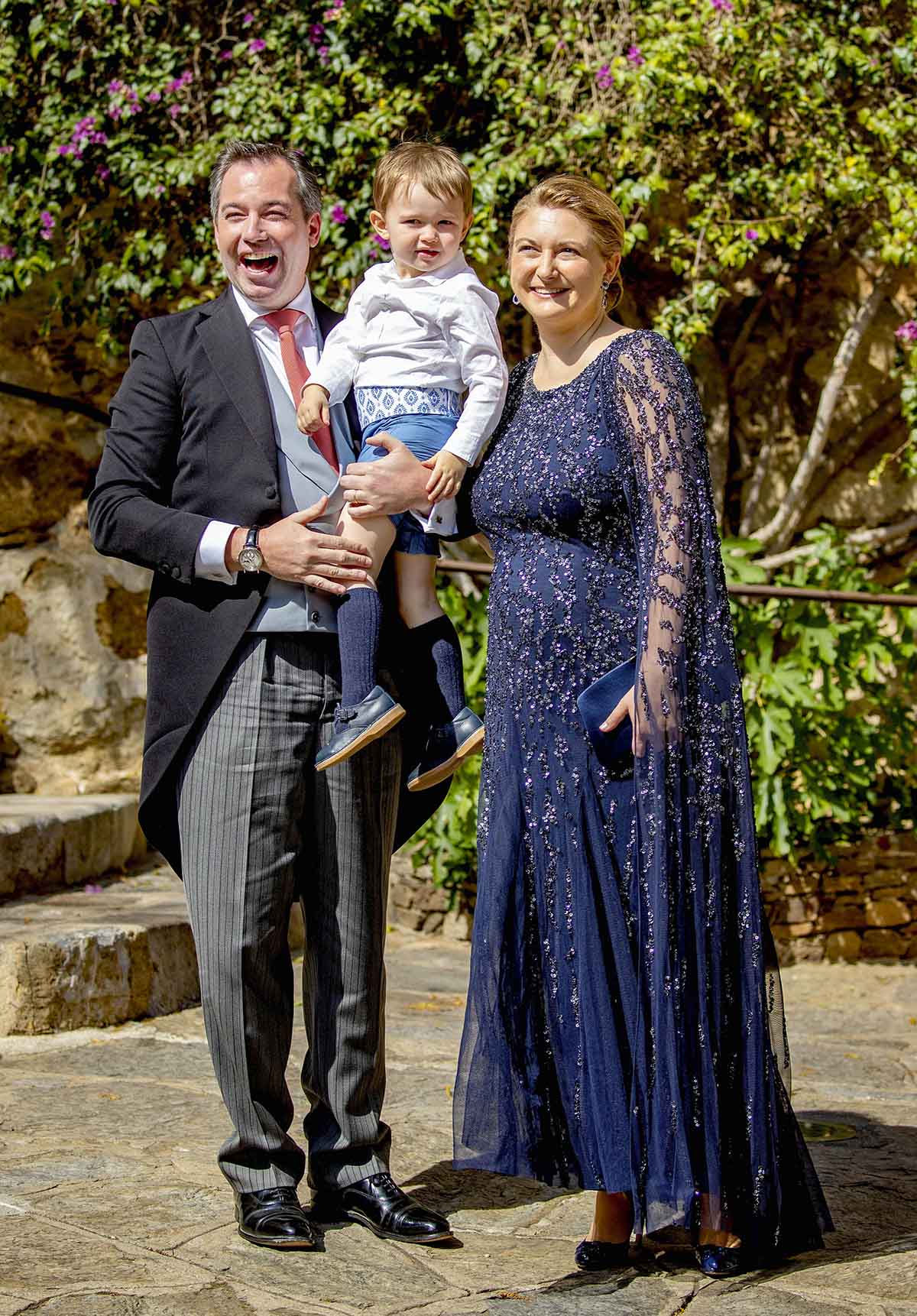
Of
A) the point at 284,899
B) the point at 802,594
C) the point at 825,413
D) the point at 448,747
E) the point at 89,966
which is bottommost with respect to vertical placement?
the point at 89,966

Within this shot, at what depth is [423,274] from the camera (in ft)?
9.01

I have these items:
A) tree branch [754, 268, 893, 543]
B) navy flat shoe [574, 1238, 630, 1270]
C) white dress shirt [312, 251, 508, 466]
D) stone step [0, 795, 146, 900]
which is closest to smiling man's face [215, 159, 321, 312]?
white dress shirt [312, 251, 508, 466]

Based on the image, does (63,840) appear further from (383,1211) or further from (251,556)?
(251,556)

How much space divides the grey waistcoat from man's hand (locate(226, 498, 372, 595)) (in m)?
0.07

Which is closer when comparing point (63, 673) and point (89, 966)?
point (89, 966)

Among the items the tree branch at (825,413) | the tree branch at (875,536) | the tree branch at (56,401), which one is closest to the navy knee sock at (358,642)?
the tree branch at (875,536)

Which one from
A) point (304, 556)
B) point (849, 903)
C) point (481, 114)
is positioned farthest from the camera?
point (481, 114)

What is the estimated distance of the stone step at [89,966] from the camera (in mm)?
4199

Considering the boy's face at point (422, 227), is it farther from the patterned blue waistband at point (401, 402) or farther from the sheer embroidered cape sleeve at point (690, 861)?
the sheer embroidered cape sleeve at point (690, 861)

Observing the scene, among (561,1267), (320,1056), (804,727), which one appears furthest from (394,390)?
(804,727)

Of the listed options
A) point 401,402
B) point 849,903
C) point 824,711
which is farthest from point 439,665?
point 849,903

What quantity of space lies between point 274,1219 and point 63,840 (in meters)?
3.38

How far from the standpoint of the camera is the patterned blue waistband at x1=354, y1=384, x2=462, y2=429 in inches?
106

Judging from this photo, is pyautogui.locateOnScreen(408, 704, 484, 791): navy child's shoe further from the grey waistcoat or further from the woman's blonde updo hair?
the woman's blonde updo hair
